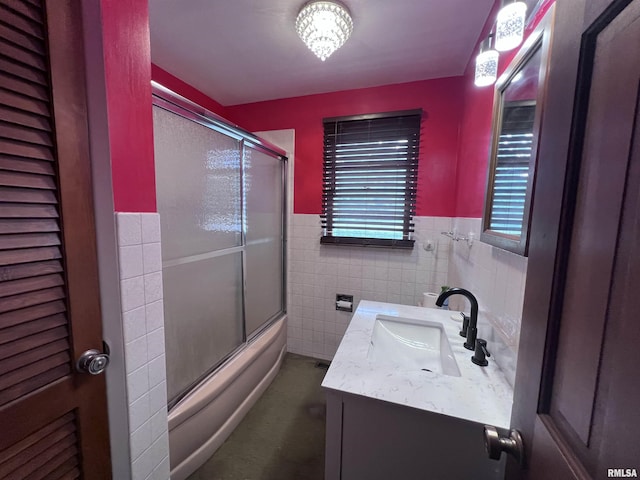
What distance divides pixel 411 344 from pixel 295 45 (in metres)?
1.94

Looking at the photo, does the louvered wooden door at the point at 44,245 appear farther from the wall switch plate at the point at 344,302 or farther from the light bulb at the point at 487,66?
the wall switch plate at the point at 344,302

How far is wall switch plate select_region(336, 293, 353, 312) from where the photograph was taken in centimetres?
224

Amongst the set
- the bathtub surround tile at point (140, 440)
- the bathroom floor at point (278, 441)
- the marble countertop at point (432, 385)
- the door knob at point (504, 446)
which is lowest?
the bathroom floor at point (278, 441)

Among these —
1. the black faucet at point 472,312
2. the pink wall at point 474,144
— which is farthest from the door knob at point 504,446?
the pink wall at point 474,144

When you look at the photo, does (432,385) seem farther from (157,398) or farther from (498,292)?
(157,398)

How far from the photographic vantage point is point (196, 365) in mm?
1407

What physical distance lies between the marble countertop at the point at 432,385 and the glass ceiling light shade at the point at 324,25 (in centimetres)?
154

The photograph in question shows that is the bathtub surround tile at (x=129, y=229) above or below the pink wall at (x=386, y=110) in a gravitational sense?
below

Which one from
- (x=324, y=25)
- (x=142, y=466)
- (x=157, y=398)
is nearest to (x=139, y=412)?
(x=157, y=398)

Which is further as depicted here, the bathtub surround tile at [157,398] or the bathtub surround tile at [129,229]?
the bathtub surround tile at [157,398]

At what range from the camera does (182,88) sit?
2025mm

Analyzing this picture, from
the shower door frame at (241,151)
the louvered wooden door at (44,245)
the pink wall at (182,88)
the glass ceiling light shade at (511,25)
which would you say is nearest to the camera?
the louvered wooden door at (44,245)

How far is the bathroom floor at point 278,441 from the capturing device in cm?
133

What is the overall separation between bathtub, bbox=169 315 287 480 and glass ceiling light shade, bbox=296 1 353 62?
1.96 meters
